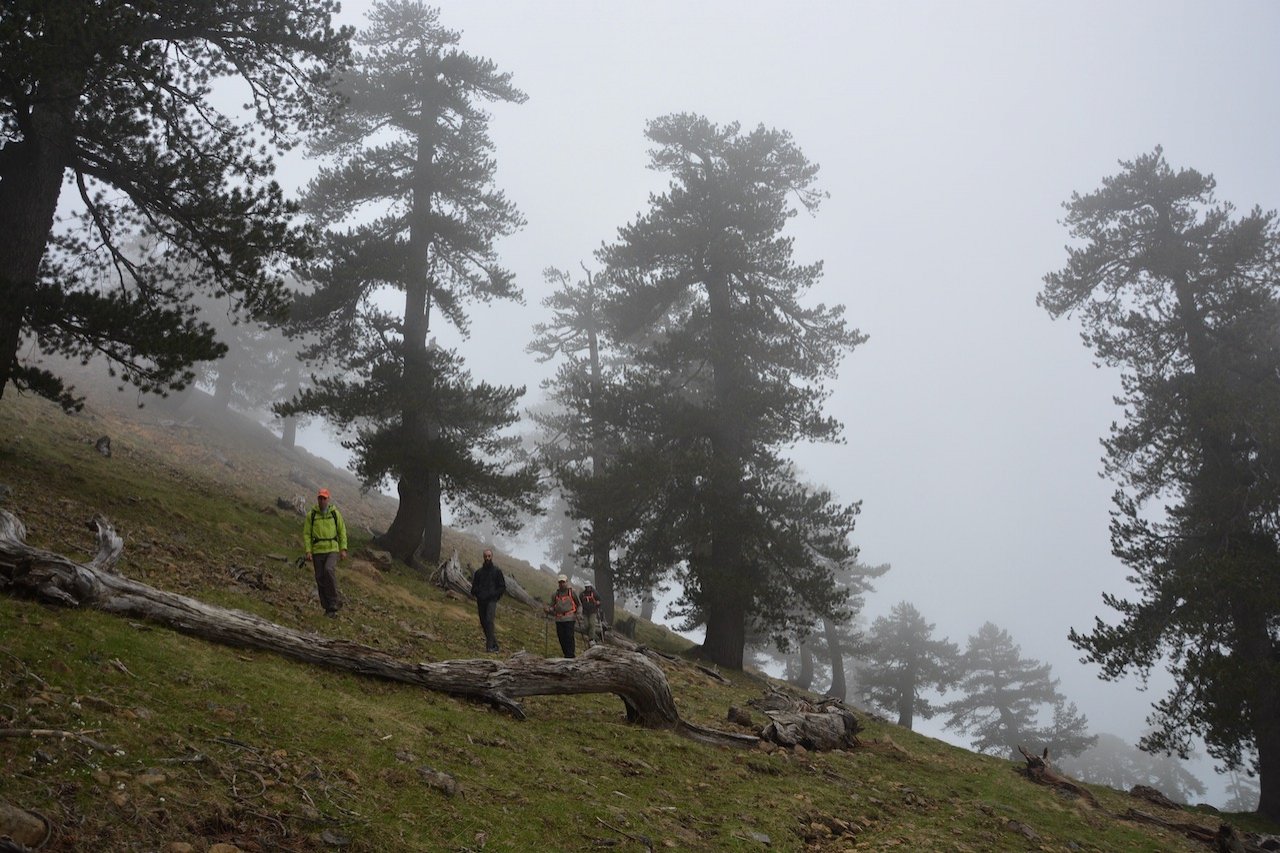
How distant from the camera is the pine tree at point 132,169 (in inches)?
411

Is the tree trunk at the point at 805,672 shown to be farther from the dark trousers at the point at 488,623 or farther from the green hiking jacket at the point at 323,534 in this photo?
the green hiking jacket at the point at 323,534

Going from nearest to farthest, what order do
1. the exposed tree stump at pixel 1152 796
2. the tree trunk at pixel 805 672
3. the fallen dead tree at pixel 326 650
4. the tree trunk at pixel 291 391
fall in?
1. the fallen dead tree at pixel 326 650
2. the exposed tree stump at pixel 1152 796
3. the tree trunk at pixel 805 672
4. the tree trunk at pixel 291 391

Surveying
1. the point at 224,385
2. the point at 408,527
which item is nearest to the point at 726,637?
the point at 408,527

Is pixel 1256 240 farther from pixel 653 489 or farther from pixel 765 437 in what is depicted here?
pixel 653 489

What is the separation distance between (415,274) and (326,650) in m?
14.7

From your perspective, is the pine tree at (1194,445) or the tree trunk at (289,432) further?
the tree trunk at (289,432)

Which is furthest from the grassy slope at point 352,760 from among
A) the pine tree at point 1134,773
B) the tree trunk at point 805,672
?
the pine tree at point 1134,773

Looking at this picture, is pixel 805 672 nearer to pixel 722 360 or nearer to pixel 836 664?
pixel 836 664

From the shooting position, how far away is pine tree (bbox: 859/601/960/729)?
38.6m

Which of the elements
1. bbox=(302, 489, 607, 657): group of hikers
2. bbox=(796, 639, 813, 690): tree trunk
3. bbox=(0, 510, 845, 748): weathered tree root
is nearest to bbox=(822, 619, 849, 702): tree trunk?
bbox=(796, 639, 813, 690): tree trunk

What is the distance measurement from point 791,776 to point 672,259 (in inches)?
688

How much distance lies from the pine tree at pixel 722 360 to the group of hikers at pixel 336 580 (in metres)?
6.61

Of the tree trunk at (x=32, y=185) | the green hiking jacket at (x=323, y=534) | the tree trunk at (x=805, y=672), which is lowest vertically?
the tree trunk at (x=805, y=672)

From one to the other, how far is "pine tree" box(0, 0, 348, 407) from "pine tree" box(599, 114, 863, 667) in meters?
10.9
